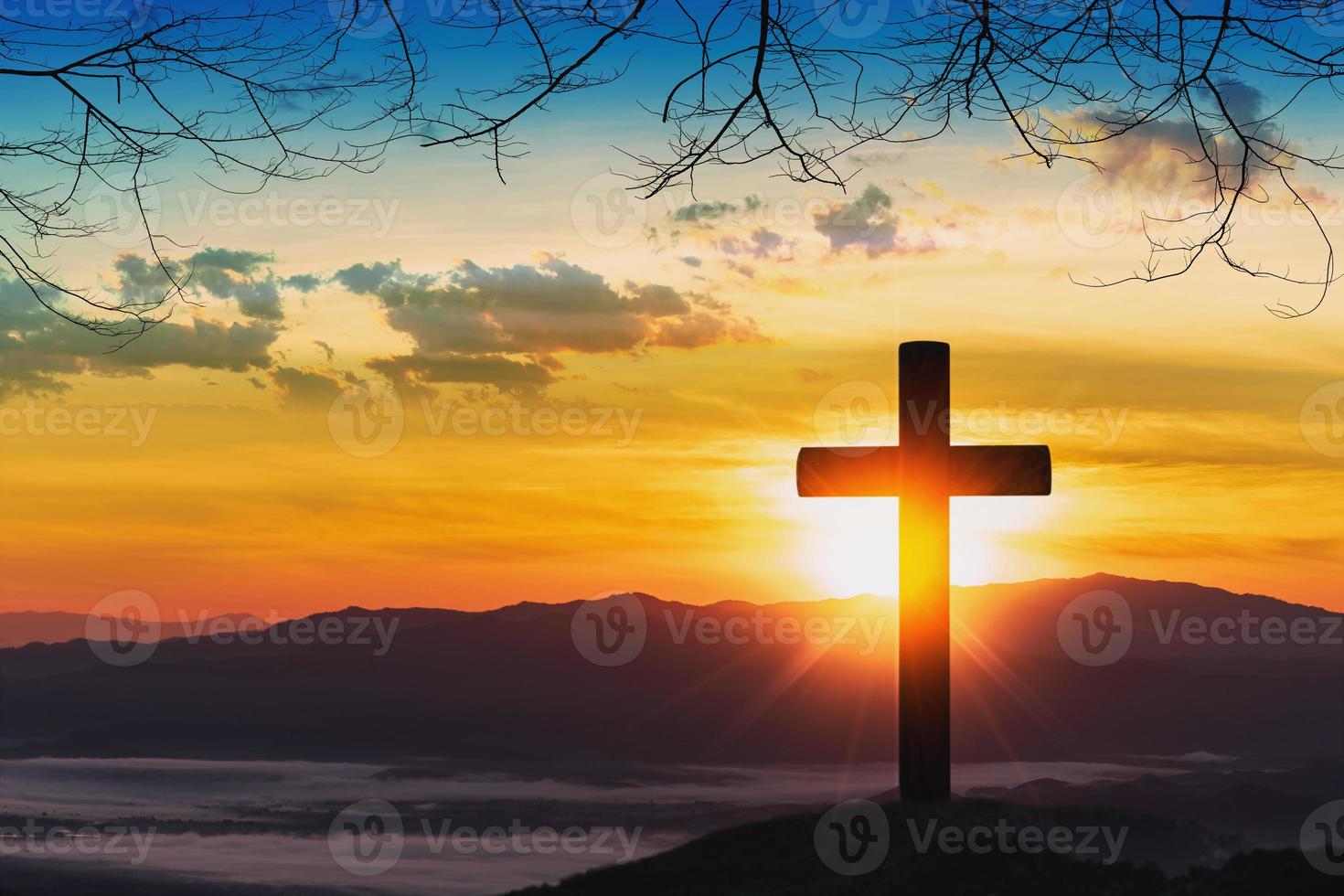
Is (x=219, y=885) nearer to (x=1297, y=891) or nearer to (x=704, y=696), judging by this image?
(x=1297, y=891)

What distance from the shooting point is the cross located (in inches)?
296

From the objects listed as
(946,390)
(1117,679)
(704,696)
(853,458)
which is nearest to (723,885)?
(853,458)

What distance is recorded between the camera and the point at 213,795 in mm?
67812
